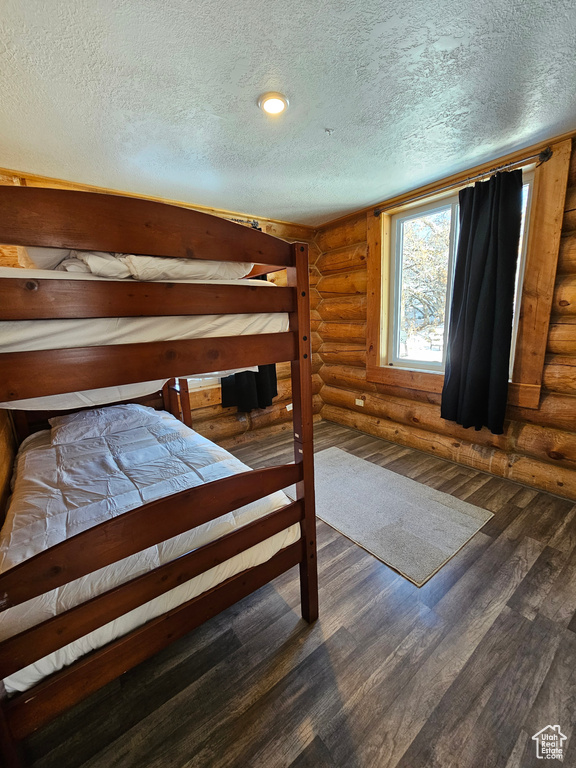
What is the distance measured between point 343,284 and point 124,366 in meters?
3.33

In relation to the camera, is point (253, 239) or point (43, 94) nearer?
point (253, 239)

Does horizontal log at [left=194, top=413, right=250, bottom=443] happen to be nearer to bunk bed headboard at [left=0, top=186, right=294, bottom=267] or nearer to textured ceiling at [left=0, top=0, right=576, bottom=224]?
textured ceiling at [left=0, top=0, right=576, bottom=224]

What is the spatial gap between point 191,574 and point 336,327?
335 centimetres

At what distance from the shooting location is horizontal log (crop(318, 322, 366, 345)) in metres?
3.68

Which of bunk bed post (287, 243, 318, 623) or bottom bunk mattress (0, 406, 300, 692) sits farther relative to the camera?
bunk bed post (287, 243, 318, 623)

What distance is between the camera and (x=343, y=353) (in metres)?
3.93

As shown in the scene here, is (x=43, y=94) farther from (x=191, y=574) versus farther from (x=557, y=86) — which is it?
(x=557, y=86)

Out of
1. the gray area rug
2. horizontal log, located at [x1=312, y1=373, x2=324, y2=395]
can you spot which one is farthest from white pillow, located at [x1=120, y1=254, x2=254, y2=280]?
horizontal log, located at [x1=312, y1=373, x2=324, y2=395]

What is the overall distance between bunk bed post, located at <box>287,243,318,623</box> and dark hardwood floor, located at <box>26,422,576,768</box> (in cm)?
23

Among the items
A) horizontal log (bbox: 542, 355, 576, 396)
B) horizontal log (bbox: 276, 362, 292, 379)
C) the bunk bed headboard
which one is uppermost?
the bunk bed headboard

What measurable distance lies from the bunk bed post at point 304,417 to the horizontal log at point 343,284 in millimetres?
2506

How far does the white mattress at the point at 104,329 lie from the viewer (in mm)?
752

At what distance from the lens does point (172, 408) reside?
3.09m

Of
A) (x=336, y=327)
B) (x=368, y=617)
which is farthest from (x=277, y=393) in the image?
(x=368, y=617)
